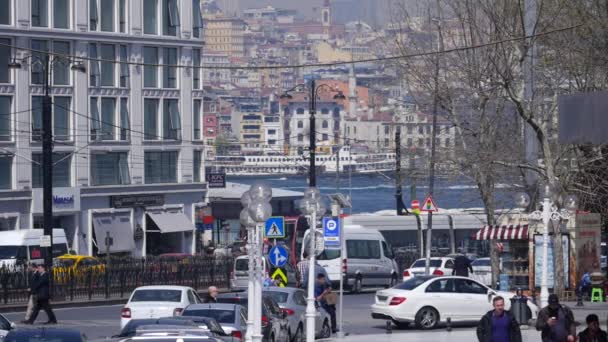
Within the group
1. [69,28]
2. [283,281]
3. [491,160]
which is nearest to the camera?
[283,281]

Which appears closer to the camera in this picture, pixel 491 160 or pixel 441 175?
pixel 491 160

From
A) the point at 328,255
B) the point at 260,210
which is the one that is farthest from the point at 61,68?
the point at 260,210

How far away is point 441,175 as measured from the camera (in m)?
46.5

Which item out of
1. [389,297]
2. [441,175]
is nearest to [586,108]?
[389,297]

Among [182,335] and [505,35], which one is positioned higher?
[505,35]

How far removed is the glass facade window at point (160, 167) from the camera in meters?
69.9

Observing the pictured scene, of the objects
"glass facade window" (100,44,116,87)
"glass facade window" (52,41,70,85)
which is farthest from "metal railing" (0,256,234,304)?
"glass facade window" (100,44,116,87)

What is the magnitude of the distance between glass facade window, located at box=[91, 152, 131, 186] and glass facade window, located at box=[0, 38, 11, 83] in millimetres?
6555

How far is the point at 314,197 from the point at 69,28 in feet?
127

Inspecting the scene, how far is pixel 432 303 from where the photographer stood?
32.8 m

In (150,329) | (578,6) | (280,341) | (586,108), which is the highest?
(578,6)

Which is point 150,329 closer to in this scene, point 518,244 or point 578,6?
point 578,6

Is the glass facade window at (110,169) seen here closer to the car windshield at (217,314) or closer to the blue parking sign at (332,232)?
the blue parking sign at (332,232)

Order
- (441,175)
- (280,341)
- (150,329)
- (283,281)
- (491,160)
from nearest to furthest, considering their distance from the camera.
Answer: (150,329) → (280,341) → (283,281) → (491,160) → (441,175)
